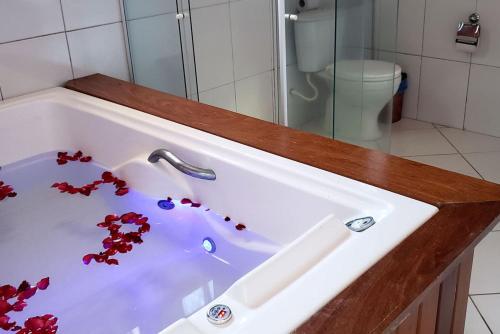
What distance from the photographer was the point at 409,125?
3498mm

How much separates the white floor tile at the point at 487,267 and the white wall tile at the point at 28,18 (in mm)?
1878

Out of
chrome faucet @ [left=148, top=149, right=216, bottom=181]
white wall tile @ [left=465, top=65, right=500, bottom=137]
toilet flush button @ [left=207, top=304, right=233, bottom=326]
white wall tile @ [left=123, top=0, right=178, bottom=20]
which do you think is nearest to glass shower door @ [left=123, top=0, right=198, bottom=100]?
white wall tile @ [left=123, top=0, right=178, bottom=20]

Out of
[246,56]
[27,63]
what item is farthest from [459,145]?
[27,63]

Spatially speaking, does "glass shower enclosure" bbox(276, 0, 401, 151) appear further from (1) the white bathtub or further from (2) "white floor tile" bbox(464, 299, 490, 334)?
(2) "white floor tile" bbox(464, 299, 490, 334)

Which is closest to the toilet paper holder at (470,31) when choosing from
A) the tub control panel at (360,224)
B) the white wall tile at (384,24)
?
the white wall tile at (384,24)

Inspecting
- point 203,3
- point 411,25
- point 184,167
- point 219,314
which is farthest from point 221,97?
point 219,314

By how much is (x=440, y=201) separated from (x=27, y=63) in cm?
171

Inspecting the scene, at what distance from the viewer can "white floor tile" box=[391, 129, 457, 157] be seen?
3.10m

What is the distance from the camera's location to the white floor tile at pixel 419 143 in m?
3.10

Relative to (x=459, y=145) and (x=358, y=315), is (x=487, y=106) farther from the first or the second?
(x=358, y=315)

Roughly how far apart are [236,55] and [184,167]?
1.12 metres

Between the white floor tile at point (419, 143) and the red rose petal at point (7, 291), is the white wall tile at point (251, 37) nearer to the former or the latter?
the white floor tile at point (419, 143)

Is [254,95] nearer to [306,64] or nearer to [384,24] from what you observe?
[306,64]

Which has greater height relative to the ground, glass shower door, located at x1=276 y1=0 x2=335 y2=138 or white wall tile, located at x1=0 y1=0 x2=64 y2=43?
white wall tile, located at x1=0 y1=0 x2=64 y2=43
